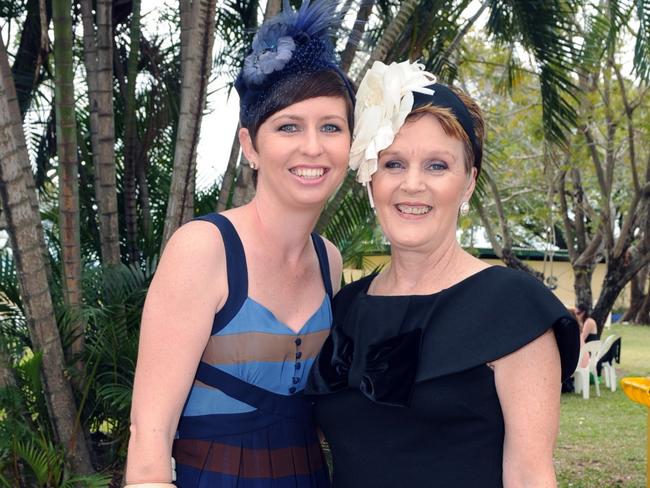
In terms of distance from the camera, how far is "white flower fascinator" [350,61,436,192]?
215 cm

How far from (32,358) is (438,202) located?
291 cm

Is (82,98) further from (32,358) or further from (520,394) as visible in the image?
(520,394)

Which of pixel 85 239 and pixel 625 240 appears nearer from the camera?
Answer: pixel 85 239

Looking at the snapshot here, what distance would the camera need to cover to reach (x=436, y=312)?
2.17 metres

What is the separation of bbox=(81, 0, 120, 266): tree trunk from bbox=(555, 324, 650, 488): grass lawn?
492 cm

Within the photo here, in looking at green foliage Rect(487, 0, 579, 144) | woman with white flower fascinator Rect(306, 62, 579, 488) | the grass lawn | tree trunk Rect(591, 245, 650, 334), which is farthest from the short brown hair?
tree trunk Rect(591, 245, 650, 334)

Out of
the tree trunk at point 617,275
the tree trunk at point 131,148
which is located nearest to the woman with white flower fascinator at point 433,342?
the tree trunk at point 131,148

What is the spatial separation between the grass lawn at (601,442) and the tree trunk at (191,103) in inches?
195

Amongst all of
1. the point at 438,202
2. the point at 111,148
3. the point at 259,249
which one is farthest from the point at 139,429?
the point at 111,148

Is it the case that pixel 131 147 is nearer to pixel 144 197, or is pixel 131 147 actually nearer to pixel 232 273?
pixel 144 197

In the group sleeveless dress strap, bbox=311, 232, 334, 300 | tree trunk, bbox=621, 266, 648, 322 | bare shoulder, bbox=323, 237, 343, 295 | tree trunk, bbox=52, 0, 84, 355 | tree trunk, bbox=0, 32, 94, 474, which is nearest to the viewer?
sleeveless dress strap, bbox=311, 232, 334, 300

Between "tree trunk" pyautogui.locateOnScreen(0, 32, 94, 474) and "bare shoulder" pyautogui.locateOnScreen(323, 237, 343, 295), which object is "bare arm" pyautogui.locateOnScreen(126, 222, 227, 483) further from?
"tree trunk" pyautogui.locateOnScreen(0, 32, 94, 474)

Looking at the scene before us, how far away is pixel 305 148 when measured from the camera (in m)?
2.24

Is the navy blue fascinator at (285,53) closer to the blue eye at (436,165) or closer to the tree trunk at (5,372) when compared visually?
the blue eye at (436,165)
